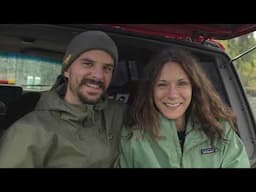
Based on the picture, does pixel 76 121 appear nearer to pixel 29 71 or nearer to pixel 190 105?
pixel 190 105

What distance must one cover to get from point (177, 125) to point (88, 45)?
63 cm

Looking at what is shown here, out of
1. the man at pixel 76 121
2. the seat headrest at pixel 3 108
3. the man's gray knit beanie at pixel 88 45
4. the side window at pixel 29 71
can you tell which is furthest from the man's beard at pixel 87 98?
the side window at pixel 29 71

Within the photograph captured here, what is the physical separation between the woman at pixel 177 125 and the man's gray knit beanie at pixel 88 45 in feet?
0.84

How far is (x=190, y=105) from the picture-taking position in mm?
2174

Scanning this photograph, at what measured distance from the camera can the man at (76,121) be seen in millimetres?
1796

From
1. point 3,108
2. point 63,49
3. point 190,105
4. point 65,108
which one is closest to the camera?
point 65,108

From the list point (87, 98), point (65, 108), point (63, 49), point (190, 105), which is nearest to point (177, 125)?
point (190, 105)

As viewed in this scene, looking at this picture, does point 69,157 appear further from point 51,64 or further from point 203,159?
point 51,64

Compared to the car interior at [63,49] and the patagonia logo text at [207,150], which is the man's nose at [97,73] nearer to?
the car interior at [63,49]

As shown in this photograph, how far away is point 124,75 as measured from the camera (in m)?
3.25

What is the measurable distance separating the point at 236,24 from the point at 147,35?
55 cm

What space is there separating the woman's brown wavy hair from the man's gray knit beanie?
0.82 feet

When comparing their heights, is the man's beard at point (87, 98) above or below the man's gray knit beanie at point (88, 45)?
below
